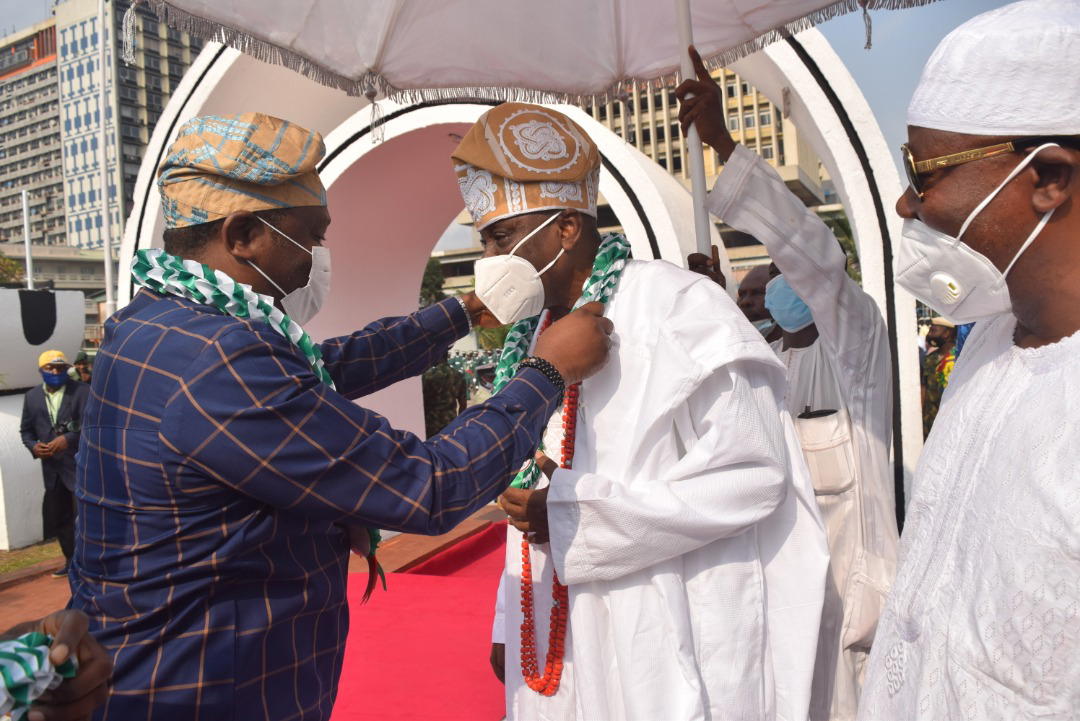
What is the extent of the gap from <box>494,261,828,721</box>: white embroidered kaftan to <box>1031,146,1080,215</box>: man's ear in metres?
0.78

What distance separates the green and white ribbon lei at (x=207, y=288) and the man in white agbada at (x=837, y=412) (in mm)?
1501

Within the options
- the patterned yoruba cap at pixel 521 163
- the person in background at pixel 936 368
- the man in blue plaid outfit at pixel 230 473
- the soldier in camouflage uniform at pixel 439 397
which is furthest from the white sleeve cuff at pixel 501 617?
the soldier in camouflage uniform at pixel 439 397

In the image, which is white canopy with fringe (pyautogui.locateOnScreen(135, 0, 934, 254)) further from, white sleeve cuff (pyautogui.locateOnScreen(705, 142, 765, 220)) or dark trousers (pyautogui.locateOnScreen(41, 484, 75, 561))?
dark trousers (pyautogui.locateOnScreen(41, 484, 75, 561))

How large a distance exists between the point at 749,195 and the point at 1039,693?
193cm

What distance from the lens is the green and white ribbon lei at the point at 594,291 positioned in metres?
2.21

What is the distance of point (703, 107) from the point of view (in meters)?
2.67

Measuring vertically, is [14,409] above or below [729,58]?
below

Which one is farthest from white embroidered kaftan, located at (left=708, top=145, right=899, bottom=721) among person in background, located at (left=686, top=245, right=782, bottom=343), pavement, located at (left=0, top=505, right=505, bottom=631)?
pavement, located at (left=0, top=505, right=505, bottom=631)

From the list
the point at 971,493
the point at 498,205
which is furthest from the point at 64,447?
the point at 971,493

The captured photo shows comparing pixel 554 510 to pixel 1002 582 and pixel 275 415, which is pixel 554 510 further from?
pixel 1002 582

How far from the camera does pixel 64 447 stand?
7098 mm

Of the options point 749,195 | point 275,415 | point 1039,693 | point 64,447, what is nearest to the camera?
point 1039,693

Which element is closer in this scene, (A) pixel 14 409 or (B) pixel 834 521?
(B) pixel 834 521

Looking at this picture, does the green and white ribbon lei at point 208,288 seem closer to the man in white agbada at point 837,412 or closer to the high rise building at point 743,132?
the man in white agbada at point 837,412
